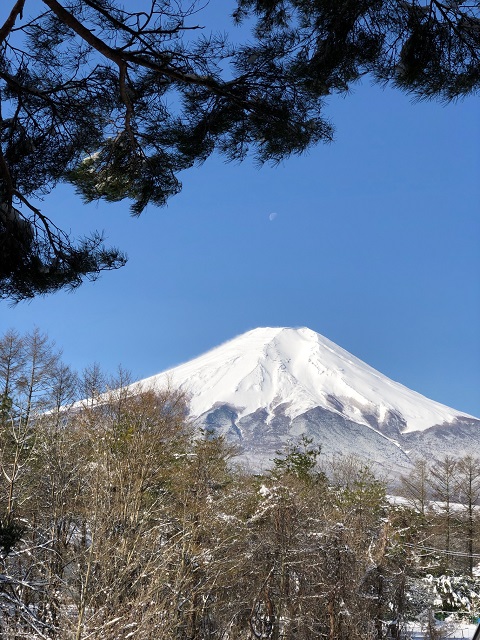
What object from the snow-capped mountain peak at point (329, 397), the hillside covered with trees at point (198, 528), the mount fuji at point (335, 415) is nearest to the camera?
the hillside covered with trees at point (198, 528)

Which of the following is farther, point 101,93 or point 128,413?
point 128,413

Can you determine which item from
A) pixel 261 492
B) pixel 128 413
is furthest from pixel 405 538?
pixel 128 413

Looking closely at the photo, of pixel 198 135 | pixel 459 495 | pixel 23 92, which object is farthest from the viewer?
pixel 459 495

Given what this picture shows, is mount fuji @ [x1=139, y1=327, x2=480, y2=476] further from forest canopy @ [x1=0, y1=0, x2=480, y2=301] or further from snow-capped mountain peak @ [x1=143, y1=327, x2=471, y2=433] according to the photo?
forest canopy @ [x1=0, y1=0, x2=480, y2=301]

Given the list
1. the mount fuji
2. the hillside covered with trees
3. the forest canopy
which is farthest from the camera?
the mount fuji

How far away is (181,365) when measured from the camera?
19762cm

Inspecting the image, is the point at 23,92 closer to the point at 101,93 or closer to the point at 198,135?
the point at 101,93

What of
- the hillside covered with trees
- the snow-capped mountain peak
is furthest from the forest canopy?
the snow-capped mountain peak

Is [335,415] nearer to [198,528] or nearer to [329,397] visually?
[329,397]

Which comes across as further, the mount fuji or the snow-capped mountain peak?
the snow-capped mountain peak

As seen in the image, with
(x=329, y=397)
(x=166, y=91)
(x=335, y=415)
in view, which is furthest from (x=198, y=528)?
(x=329, y=397)

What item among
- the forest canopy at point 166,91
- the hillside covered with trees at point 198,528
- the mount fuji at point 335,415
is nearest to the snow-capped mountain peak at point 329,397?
the mount fuji at point 335,415

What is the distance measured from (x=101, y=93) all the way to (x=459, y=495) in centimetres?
2521

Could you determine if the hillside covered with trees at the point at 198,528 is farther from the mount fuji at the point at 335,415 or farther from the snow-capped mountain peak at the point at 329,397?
the snow-capped mountain peak at the point at 329,397
